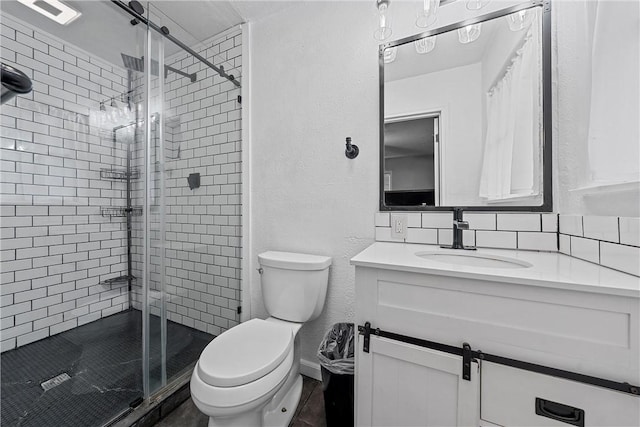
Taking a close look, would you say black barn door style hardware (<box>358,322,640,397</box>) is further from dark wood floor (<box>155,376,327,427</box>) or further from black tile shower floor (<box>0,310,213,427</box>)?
black tile shower floor (<box>0,310,213,427</box>)

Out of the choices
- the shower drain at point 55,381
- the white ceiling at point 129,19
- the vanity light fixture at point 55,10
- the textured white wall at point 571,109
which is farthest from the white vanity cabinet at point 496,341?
the vanity light fixture at point 55,10

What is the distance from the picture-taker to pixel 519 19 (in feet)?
3.59

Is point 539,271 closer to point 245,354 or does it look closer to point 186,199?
point 245,354

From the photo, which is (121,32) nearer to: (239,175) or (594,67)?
(239,175)

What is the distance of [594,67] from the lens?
78 centimetres

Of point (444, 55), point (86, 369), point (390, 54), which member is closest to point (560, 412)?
point (444, 55)

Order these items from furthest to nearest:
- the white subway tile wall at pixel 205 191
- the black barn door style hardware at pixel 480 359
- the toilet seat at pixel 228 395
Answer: the white subway tile wall at pixel 205 191 < the toilet seat at pixel 228 395 < the black barn door style hardware at pixel 480 359

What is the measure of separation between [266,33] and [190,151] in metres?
0.99

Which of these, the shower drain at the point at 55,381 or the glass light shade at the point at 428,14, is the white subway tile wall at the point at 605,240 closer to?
the glass light shade at the point at 428,14

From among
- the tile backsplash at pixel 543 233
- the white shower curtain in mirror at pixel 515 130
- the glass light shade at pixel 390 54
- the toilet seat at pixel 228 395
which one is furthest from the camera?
the glass light shade at pixel 390 54

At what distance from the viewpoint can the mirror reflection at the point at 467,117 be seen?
3.58 ft

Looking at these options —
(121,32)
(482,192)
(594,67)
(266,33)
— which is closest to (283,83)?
(266,33)

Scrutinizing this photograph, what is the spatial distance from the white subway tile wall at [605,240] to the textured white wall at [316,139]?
0.81 meters

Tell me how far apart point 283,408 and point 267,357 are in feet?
1.55
